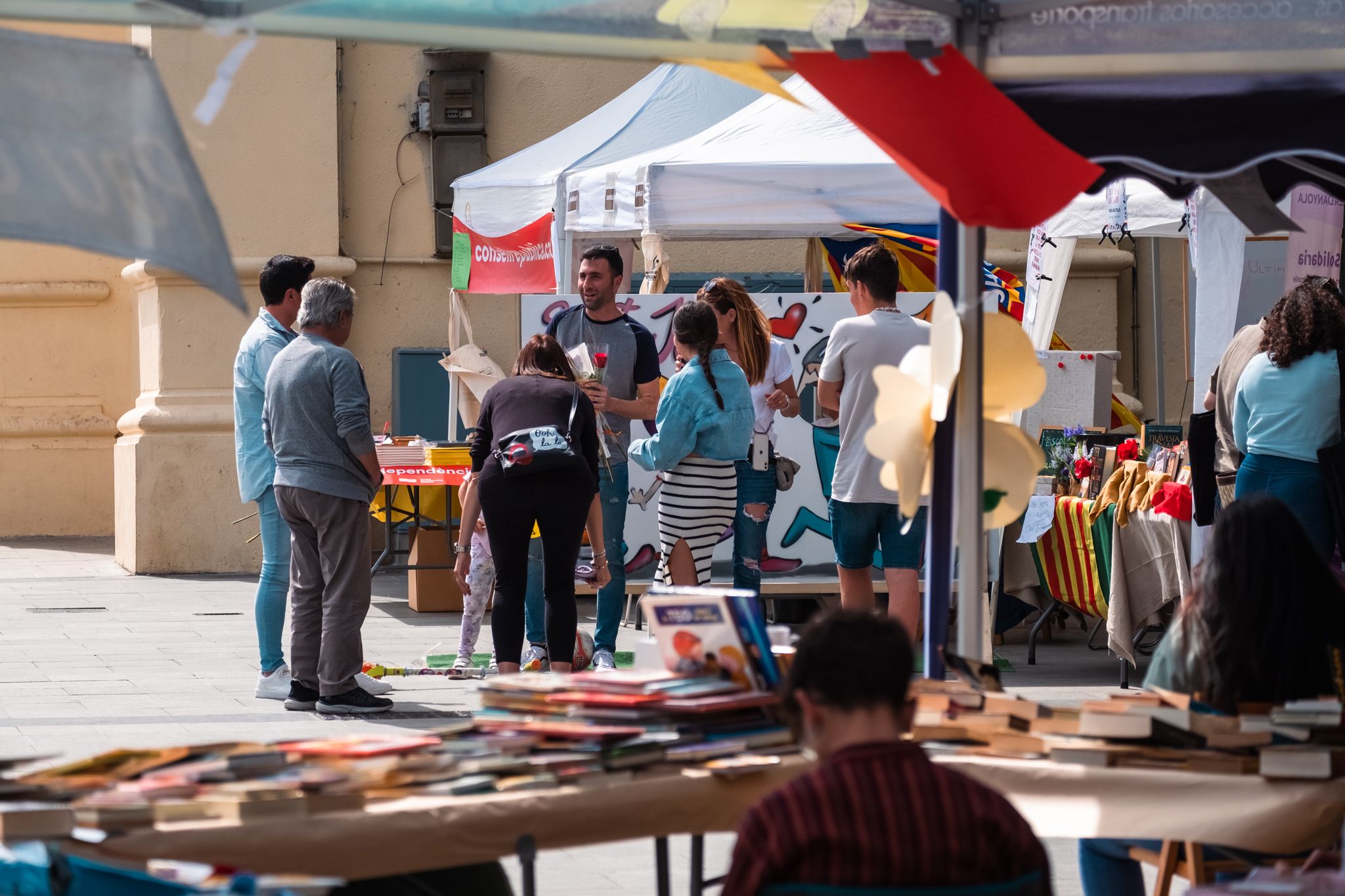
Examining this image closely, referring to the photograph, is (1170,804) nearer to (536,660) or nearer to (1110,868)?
(1110,868)

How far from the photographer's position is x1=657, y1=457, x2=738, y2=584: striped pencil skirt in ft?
24.2

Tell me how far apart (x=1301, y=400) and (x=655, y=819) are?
470 cm

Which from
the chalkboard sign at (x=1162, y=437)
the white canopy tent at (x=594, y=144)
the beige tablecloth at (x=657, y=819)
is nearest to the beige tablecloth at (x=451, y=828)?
the beige tablecloth at (x=657, y=819)

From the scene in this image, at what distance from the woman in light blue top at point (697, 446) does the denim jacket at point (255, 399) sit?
1586mm

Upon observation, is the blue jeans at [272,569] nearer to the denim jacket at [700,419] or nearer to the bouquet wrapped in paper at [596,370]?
the bouquet wrapped in paper at [596,370]

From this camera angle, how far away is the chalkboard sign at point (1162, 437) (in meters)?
8.21

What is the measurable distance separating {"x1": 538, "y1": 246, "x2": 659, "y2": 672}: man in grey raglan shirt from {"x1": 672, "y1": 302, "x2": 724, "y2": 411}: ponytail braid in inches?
21.9

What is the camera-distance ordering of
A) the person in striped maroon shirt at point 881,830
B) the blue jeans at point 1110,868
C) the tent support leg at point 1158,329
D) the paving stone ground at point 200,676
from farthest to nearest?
the tent support leg at point 1158,329 < the paving stone ground at point 200,676 < the blue jeans at point 1110,868 < the person in striped maroon shirt at point 881,830

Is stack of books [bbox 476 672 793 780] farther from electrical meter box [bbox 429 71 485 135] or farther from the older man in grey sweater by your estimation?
electrical meter box [bbox 429 71 485 135]

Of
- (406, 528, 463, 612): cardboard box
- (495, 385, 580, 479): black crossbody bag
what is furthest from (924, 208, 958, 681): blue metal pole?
(406, 528, 463, 612): cardboard box

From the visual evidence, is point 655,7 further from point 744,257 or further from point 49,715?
point 744,257

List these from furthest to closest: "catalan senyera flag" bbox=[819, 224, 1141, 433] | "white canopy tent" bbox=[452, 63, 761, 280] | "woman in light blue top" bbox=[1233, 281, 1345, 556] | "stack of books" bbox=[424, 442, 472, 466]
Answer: "white canopy tent" bbox=[452, 63, 761, 280]
"stack of books" bbox=[424, 442, 472, 466]
"catalan senyera flag" bbox=[819, 224, 1141, 433]
"woman in light blue top" bbox=[1233, 281, 1345, 556]

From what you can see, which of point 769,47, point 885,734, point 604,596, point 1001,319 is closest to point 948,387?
point 1001,319

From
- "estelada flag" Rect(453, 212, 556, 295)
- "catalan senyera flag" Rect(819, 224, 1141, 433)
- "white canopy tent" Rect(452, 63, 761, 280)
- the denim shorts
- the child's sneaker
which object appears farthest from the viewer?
"estelada flag" Rect(453, 212, 556, 295)
